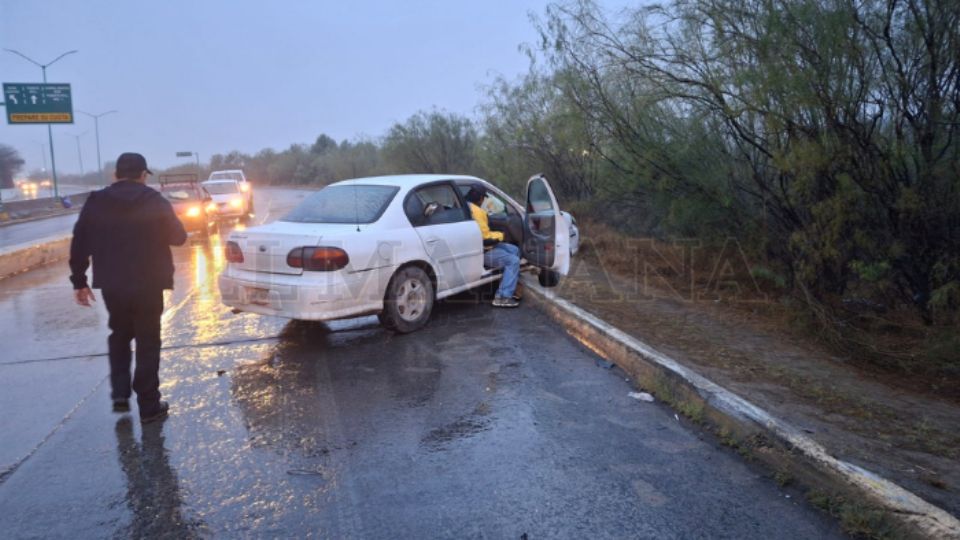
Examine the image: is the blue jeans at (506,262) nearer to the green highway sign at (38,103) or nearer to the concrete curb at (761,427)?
the concrete curb at (761,427)

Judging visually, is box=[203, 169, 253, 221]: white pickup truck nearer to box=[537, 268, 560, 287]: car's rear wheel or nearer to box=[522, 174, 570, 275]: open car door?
box=[537, 268, 560, 287]: car's rear wheel

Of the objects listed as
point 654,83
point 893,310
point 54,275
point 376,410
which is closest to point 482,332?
point 376,410

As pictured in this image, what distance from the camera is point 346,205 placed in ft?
21.5

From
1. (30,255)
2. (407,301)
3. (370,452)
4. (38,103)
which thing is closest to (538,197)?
(407,301)

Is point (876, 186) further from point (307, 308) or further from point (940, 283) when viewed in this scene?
point (307, 308)

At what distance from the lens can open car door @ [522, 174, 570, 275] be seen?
24.3 ft

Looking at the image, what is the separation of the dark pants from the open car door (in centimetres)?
421

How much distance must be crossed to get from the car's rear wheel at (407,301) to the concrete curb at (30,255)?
8076 millimetres

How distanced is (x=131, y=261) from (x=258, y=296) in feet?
5.21

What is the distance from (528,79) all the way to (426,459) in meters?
12.2

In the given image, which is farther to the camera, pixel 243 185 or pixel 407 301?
pixel 243 185

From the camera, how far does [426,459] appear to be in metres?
3.79

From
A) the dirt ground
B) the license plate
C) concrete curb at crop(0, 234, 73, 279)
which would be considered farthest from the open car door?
concrete curb at crop(0, 234, 73, 279)

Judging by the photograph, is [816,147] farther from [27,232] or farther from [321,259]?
[27,232]
